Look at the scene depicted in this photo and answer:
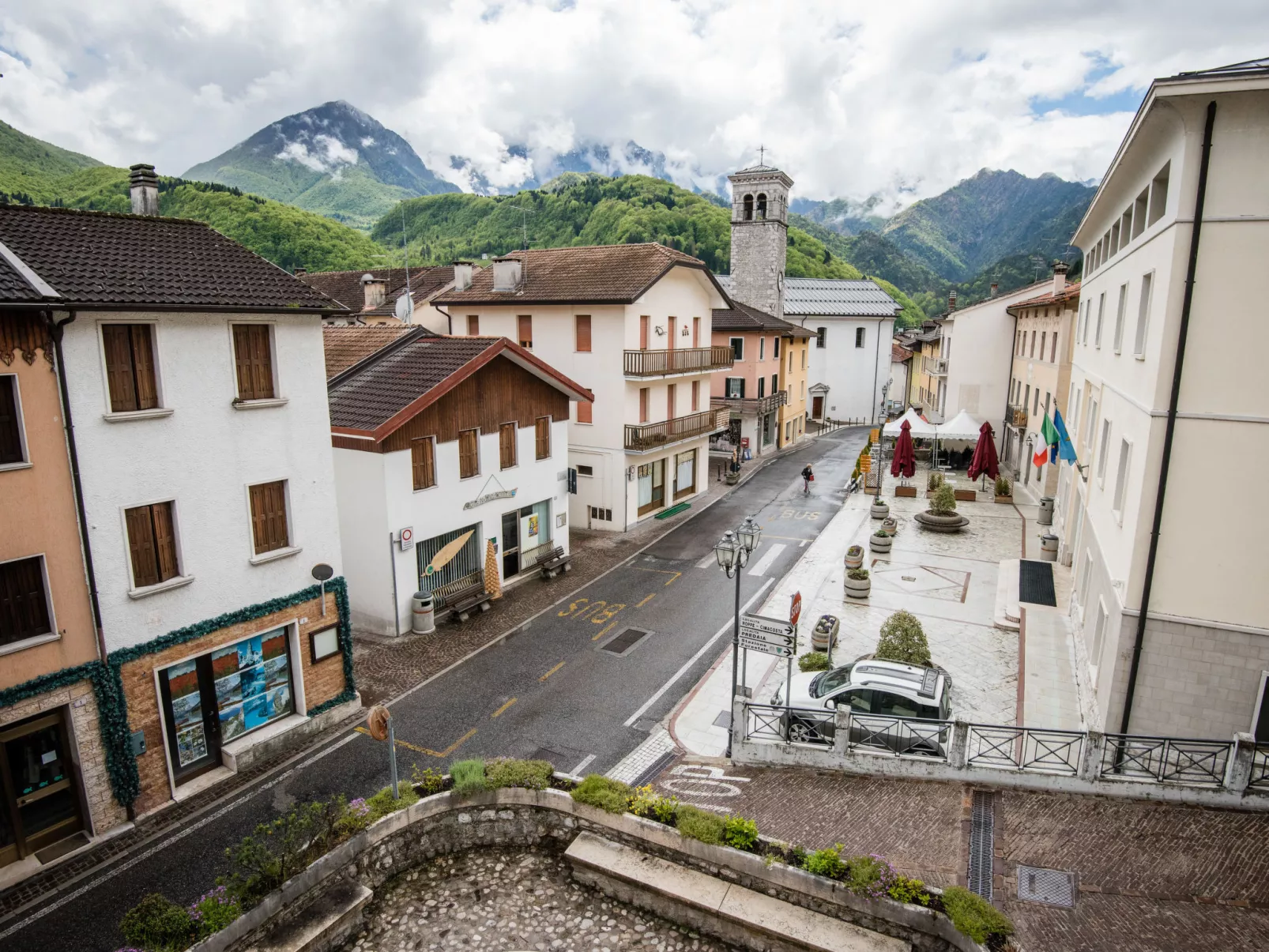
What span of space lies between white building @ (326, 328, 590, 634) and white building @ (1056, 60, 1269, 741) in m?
14.4

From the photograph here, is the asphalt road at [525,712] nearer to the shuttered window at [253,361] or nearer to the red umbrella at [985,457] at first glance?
the shuttered window at [253,361]

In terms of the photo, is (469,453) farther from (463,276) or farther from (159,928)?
(463,276)

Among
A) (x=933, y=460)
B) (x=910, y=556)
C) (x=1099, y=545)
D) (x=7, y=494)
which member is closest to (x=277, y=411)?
(x=7, y=494)

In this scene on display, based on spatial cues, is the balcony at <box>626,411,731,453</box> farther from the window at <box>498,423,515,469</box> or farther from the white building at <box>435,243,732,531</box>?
the window at <box>498,423,515,469</box>

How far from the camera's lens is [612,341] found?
88.1 ft

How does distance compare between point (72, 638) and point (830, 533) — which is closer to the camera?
point (72, 638)

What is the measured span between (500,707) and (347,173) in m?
201

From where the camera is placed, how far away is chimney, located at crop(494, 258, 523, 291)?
95.9 feet

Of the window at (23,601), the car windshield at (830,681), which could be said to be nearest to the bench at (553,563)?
the car windshield at (830,681)

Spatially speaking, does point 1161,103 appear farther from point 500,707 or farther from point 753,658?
point 500,707

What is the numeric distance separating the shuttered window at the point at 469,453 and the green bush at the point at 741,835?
12332 millimetres

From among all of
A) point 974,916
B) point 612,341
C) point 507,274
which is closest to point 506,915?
point 974,916

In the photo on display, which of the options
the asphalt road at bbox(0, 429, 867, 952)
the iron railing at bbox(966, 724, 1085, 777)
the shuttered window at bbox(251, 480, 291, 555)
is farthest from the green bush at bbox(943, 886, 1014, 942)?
the shuttered window at bbox(251, 480, 291, 555)

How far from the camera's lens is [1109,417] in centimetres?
1446
